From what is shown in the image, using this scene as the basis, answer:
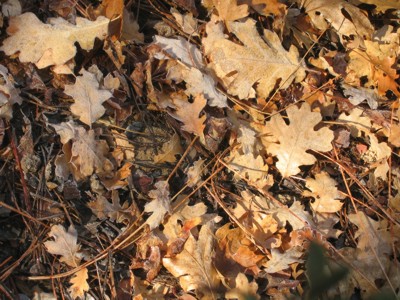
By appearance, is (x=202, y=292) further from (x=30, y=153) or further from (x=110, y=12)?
(x=110, y=12)

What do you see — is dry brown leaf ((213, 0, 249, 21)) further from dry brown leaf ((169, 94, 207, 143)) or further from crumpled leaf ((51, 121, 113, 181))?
crumpled leaf ((51, 121, 113, 181))

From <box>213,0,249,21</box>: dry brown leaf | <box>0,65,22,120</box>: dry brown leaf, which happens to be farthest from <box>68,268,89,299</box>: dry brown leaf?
<box>213,0,249,21</box>: dry brown leaf

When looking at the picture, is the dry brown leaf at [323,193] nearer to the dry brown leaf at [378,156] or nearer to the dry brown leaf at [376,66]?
the dry brown leaf at [378,156]

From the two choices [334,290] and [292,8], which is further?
[292,8]

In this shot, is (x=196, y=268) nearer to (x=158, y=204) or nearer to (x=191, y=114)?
(x=158, y=204)

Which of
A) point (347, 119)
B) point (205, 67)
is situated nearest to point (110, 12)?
point (205, 67)

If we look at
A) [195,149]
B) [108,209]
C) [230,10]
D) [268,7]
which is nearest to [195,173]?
[195,149]
